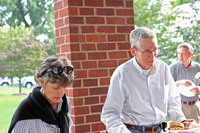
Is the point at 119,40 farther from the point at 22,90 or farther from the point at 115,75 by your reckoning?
the point at 22,90

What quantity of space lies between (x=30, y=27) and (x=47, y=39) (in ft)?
2.22

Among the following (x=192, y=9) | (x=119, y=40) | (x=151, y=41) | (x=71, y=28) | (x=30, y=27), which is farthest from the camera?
(x=30, y=27)

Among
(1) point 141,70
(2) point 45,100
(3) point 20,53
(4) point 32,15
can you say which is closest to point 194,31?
(4) point 32,15

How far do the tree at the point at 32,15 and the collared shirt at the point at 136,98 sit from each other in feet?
27.5

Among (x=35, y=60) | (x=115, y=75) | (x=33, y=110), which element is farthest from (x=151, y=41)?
(x=35, y=60)

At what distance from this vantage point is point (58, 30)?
365 cm

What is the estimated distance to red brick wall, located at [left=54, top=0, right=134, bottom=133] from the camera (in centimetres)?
346

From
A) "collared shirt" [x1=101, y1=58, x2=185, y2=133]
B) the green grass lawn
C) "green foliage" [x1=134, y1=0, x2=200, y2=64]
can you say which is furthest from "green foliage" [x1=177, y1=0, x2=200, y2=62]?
"collared shirt" [x1=101, y1=58, x2=185, y2=133]

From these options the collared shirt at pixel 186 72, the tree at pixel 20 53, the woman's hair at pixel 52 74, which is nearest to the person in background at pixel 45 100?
the woman's hair at pixel 52 74

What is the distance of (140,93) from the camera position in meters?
2.68

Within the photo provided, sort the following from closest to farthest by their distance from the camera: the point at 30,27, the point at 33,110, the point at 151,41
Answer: the point at 33,110 → the point at 151,41 → the point at 30,27

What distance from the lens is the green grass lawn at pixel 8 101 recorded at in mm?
11276

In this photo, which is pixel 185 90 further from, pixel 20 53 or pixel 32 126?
pixel 20 53

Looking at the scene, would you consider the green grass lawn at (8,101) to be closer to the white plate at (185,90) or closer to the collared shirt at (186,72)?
the collared shirt at (186,72)
